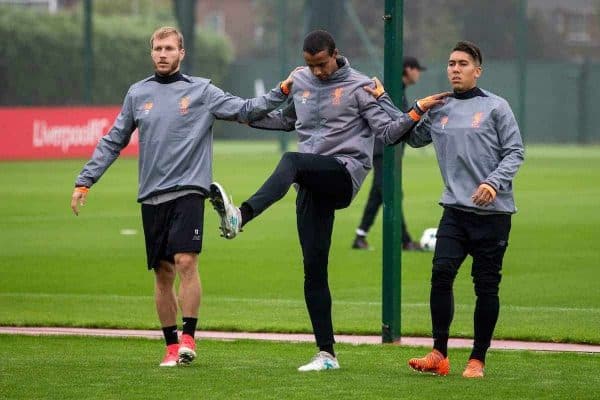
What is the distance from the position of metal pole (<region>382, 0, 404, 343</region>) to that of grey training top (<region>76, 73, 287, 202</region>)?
4.31 ft

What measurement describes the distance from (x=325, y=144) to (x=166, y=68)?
1.10 meters

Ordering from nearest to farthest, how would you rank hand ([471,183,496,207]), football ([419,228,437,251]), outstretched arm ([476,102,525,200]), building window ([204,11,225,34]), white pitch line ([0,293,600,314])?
hand ([471,183,496,207]) < outstretched arm ([476,102,525,200]) < white pitch line ([0,293,600,314]) < football ([419,228,437,251]) < building window ([204,11,225,34])

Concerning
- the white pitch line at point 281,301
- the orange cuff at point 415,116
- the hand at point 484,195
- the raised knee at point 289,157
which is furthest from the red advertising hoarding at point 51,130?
the hand at point 484,195

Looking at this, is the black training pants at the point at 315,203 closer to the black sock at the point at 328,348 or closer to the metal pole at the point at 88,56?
the black sock at the point at 328,348

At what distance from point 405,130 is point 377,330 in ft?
9.82

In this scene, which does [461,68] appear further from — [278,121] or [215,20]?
[215,20]

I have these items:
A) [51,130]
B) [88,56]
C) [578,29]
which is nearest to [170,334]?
[51,130]

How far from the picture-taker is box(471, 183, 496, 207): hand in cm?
867

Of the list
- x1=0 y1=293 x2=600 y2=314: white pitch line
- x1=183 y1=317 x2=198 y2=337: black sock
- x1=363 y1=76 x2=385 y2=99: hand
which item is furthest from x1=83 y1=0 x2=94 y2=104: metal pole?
x1=363 y1=76 x2=385 y2=99: hand

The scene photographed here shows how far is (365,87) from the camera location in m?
9.34

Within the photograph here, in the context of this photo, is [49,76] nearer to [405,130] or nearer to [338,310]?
[338,310]

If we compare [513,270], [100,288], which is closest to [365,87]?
[100,288]

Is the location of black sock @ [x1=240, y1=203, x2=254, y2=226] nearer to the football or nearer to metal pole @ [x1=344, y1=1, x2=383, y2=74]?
the football

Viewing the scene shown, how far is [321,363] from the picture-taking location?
30.8 ft
